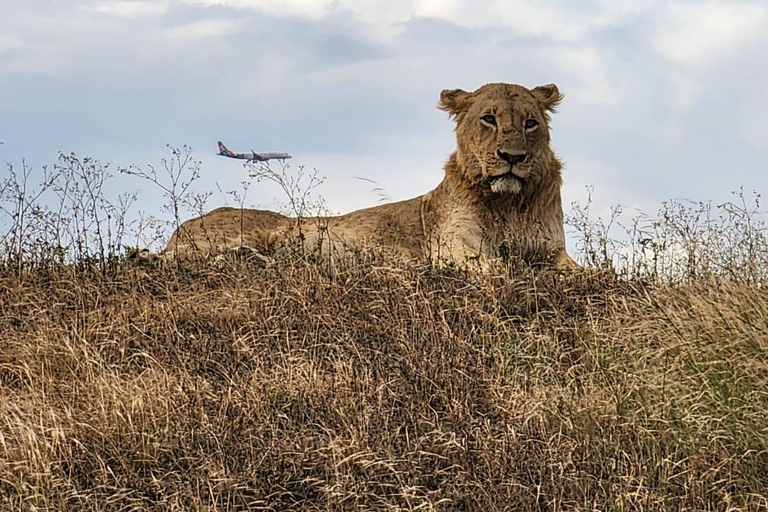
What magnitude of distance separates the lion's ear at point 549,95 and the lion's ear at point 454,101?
603 mm

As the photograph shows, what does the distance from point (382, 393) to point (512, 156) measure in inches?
147

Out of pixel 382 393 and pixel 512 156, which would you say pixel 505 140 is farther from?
pixel 382 393

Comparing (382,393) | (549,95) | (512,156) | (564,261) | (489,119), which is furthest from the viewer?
(549,95)

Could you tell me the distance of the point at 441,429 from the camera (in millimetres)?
6199

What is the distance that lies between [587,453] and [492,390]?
3.01 ft

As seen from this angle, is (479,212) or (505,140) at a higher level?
(505,140)

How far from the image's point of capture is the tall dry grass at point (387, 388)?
18.6ft

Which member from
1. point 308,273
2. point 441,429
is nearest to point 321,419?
point 441,429

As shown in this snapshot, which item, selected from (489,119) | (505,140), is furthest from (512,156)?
(489,119)

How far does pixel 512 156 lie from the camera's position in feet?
32.1

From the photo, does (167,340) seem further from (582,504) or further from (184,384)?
(582,504)

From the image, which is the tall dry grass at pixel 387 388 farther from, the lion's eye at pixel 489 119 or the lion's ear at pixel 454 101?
the lion's ear at pixel 454 101

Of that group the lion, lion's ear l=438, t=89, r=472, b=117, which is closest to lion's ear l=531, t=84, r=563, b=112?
the lion

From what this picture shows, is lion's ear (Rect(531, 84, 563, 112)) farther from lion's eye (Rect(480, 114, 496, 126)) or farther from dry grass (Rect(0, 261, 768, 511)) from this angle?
dry grass (Rect(0, 261, 768, 511))
